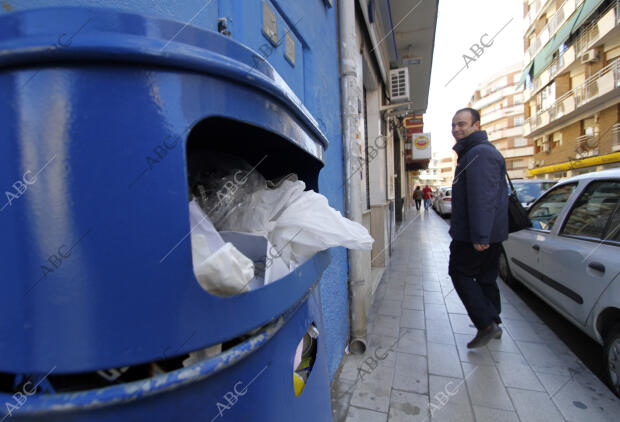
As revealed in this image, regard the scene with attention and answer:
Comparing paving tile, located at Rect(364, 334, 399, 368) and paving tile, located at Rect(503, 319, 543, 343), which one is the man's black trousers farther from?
paving tile, located at Rect(364, 334, 399, 368)

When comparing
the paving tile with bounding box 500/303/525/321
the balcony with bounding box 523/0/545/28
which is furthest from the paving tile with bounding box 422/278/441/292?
the balcony with bounding box 523/0/545/28

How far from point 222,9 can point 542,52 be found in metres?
29.1

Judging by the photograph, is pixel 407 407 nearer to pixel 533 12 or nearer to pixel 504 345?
pixel 504 345

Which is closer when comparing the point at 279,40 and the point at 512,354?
the point at 279,40

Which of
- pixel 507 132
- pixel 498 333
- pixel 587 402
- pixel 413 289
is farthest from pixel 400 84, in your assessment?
pixel 507 132

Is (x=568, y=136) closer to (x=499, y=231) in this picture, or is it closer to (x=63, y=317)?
(x=499, y=231)

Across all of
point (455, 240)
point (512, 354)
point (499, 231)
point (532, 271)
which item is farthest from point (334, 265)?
point (532, 271)

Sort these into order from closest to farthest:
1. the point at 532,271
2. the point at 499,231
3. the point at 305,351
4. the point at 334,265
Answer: the point at 305,351 → the point at 334,265 → the point at 499,231 → the point at 532,271

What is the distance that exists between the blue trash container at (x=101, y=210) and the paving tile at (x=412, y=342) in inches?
108

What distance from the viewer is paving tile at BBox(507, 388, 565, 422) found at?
79.0 inches

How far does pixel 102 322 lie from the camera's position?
492 mm

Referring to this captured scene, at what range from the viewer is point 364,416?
6.79 ft

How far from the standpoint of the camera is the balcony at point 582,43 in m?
14.5

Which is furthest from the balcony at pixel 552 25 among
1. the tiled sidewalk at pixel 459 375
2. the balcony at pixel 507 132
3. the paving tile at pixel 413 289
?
the tiled sidewalk at pixel 459 375
